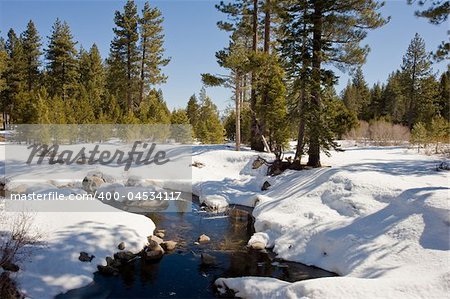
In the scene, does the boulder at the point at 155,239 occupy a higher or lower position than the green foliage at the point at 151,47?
lower

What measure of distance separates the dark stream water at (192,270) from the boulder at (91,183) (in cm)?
678

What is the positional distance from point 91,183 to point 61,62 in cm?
2667

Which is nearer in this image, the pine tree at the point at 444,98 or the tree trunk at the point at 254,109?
the tree trunk at the point at 254,109

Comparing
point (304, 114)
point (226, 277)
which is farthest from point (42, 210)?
point (304, 114)

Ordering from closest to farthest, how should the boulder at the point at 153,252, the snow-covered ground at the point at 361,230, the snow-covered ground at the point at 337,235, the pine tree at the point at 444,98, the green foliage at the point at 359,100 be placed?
the snow-covered ground at the point at 361,230 → the snow-covered ground at the point at 337,235 → the boulder at the point at 153,252 → the pine tree at the point at 444,98 → the green foliage at the point at 359,100

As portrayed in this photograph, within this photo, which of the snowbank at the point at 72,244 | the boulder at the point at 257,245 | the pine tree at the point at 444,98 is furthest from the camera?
the pine tree at the point at 444,98

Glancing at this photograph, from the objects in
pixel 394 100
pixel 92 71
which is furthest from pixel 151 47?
pixel 394 100

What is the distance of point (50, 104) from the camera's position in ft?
92.8

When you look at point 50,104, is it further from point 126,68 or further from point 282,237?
point 282,237

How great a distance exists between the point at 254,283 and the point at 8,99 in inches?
1613

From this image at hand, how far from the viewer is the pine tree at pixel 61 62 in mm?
38312

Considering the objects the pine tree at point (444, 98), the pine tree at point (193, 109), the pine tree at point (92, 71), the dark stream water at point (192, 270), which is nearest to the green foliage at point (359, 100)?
the pine tree at point (444, 98)

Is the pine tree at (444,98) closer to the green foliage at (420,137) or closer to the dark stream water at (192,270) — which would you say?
the green foliage at (420,137)

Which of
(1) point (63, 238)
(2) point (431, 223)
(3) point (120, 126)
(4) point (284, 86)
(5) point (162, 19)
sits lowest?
(1) point (63, 238)
